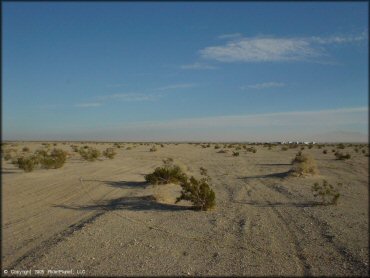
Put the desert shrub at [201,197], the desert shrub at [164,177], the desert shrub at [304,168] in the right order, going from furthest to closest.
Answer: the desert shrub at [304,168] < the desert shrub at [164,177] < the desert shrub at [201,197]

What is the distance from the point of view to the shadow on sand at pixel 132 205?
14.4m

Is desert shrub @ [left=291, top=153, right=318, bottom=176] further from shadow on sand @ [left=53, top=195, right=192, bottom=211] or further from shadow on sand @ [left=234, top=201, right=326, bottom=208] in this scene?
shadow on sand @ [left=53, top=195, right=192, bottom=211]

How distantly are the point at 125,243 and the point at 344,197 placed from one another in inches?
385

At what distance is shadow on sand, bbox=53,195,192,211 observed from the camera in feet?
47.2

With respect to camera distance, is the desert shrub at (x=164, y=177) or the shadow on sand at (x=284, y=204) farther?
the desert shrub at (x=164, y=177)

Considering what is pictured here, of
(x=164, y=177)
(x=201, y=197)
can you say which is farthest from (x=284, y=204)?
(x=164, y=177)

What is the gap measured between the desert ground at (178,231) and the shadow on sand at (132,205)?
1.3 inches

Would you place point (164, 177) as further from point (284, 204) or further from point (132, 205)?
point (284, 204)

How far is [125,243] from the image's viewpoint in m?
10.2

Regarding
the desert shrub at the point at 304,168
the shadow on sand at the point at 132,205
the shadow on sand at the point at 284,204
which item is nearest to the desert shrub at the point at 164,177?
the shadow on sand at the point at 132,205

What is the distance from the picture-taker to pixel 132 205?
14836 millimetres

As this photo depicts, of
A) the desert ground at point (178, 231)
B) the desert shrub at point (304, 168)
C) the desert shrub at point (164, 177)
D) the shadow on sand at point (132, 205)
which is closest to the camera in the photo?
the desert ground at point (178, 231)

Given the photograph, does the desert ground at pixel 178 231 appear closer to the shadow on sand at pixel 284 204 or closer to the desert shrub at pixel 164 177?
the shadow on sand at pixel 284 204

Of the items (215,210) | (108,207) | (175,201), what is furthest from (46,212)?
(215,210)
